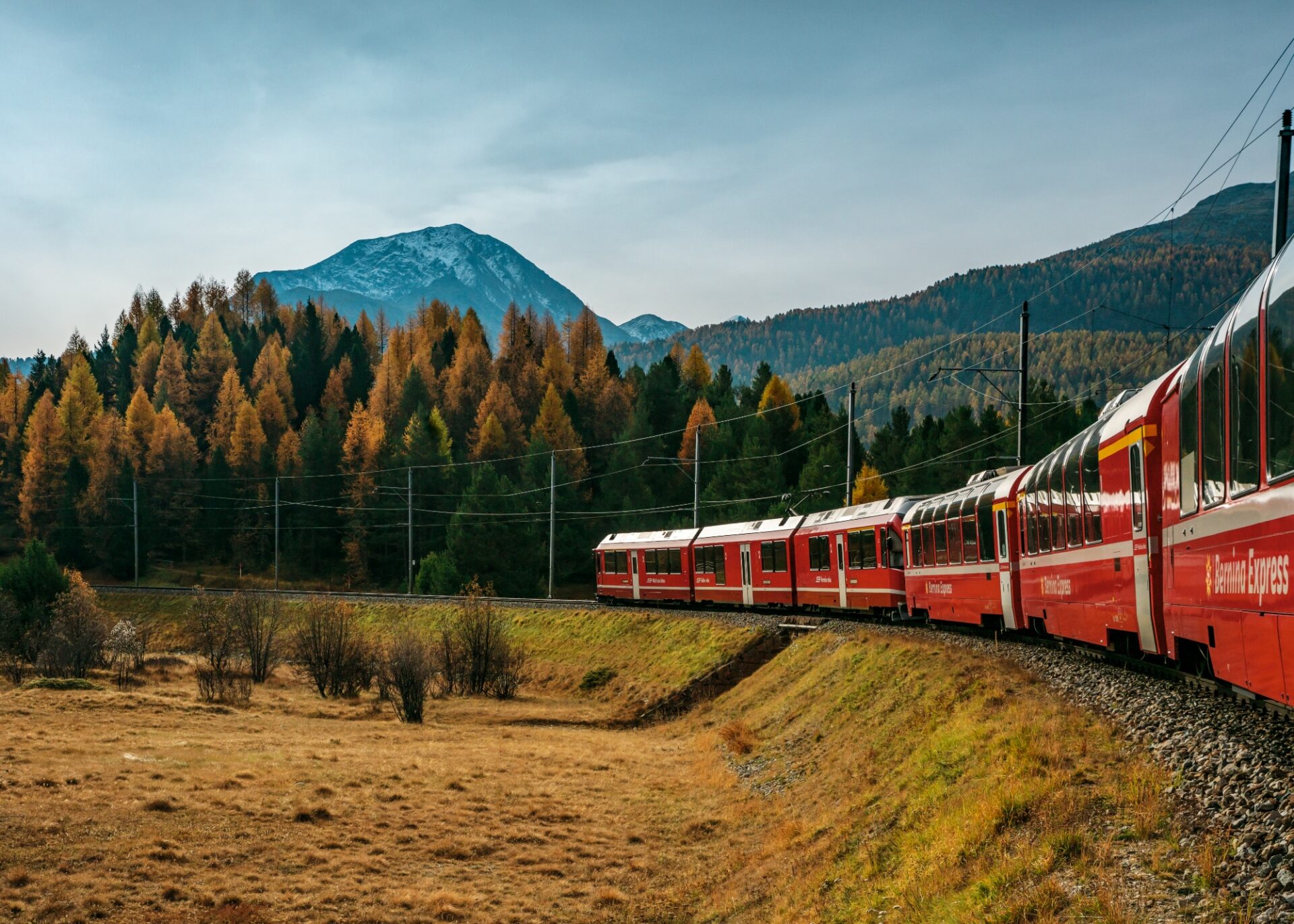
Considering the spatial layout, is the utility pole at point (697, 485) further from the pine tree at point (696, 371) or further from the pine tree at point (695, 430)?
the pine tree at point (696, 371)

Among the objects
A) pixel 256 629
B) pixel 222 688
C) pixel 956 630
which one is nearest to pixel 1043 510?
pixel 956 630

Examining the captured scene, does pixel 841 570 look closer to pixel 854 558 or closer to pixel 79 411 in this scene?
pixel 854 558

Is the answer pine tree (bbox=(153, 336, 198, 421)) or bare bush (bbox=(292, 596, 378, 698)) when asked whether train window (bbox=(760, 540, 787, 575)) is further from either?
pine tree (bbox=(153, 336, 198, 421))

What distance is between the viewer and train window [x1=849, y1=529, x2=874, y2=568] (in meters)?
34.0

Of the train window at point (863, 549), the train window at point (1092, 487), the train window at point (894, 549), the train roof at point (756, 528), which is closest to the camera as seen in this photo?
the train window at point (1092, 487)

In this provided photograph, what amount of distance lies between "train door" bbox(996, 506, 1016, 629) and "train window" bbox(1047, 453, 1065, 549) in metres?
3.66

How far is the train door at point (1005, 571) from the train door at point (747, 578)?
1963 centimetres

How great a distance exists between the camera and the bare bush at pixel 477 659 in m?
48.7

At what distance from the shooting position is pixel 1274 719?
1156cm

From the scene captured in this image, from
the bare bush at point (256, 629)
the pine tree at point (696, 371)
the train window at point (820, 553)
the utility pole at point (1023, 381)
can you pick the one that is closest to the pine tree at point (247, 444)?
the pine tree at point (696, 371)

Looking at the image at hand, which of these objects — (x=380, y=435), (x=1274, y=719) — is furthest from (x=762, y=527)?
(x=380, y=435)

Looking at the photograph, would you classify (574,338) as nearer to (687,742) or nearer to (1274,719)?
(687,742)

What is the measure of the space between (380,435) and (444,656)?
6524cm

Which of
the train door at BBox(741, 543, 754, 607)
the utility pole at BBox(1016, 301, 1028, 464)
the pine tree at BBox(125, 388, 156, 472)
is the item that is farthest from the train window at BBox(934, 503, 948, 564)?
the pine tree at BBox(125, 388, 156, 472)
